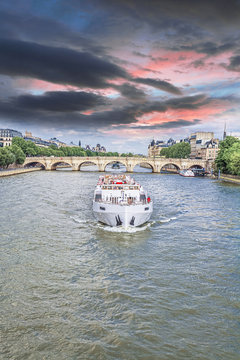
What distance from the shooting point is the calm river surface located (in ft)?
34.0

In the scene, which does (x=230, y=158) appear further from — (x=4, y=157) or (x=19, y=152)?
(x=19, y=152)

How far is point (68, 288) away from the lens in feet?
46.8

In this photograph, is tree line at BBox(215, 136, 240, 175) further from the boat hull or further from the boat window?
the boat hull

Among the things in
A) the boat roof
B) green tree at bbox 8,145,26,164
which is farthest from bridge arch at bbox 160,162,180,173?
the boat roof

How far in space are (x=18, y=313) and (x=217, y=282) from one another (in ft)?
33.7

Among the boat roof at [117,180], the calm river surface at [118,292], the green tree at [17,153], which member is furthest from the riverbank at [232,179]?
the green tree at [17,153]

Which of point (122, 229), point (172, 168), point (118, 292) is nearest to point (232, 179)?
point (122, 229)

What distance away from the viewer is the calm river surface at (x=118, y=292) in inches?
408

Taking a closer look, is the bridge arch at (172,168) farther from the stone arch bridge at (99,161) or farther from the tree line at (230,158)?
the tree line at (230,158)

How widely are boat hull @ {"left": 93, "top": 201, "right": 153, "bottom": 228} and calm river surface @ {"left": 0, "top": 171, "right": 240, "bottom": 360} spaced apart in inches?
36.1

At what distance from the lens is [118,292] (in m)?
14.0

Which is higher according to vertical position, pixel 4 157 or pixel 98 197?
pixel 4 157

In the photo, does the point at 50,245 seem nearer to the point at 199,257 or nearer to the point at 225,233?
the point at 199,257

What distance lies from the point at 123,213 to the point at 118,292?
36.6 feet
